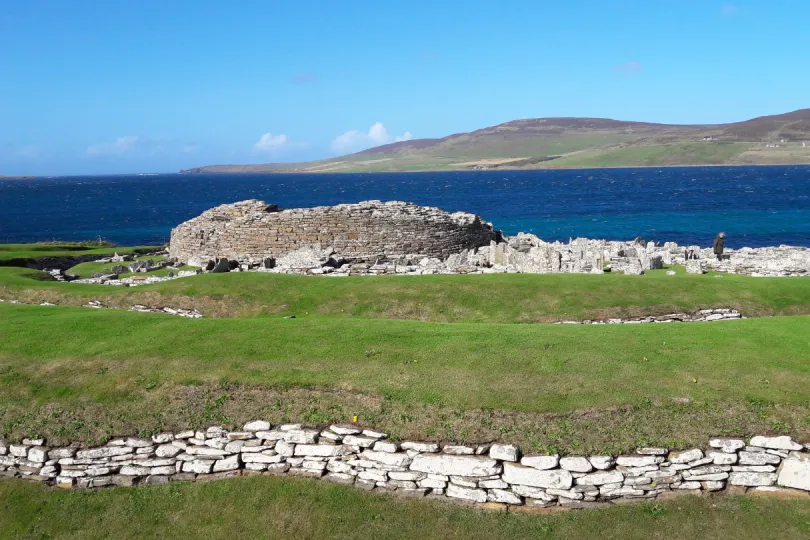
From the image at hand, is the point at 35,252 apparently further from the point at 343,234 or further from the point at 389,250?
the point at 389,250

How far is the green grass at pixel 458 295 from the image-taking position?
818 inches

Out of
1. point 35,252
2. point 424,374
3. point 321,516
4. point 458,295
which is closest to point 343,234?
point 458,295

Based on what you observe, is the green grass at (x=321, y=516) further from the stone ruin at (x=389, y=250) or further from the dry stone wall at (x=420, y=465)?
the stone ruin at (x=389, y=250)

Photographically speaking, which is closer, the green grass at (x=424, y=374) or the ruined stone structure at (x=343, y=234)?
the green grass at (x=424, y=374)

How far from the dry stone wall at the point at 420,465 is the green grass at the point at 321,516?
0.26 m

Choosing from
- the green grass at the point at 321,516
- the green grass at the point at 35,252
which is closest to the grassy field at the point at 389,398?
the green grass at the point at 321,516

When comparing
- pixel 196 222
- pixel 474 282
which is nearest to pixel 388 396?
pixel 474 282

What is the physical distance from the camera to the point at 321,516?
37.1ft

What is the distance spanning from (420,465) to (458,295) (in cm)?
1122

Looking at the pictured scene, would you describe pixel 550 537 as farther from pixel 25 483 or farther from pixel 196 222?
pixel 196 222

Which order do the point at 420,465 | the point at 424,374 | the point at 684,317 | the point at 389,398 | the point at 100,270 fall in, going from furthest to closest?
the point at 100,270 < the point at 684,317 < the point at 424,374 < the point at 389,398 < the point at 420,465

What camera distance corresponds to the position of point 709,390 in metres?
12.5

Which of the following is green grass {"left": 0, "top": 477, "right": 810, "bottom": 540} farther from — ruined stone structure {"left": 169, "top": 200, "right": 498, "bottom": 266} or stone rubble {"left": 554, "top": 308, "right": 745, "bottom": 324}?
ruined stone structure {"left": 169, "top": 200, "right": 498, "bottom": 266}

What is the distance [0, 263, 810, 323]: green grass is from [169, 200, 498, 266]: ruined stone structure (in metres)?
10.1
